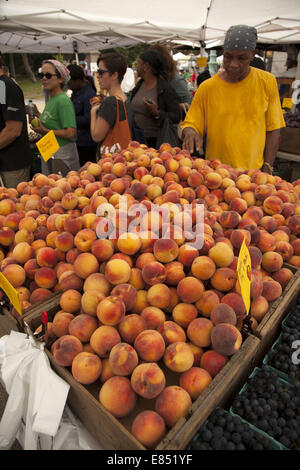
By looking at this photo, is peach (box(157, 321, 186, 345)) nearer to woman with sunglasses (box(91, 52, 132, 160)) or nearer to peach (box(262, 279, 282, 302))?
peach (box(262, 279, 282, 302))

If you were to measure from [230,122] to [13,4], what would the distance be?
4.51m

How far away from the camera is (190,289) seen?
118cm

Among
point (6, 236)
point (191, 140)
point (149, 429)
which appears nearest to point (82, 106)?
point (191, 140)

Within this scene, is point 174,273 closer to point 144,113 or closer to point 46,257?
point 46,257

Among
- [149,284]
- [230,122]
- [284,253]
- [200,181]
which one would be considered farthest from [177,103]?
[149,284]

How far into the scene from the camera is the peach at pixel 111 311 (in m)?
1.09

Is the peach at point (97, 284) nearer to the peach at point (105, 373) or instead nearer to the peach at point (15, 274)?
the peach at point (105, 373)

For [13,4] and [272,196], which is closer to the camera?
[272,196]

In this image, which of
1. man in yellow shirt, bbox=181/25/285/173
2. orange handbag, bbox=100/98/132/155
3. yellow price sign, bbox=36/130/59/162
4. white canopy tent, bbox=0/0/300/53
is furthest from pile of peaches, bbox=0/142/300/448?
white canopy tent, bbox=0/0/300/53

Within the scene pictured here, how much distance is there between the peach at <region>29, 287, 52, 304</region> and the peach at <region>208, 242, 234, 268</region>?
764 mm

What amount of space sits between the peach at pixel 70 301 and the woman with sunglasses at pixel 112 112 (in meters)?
2.17
